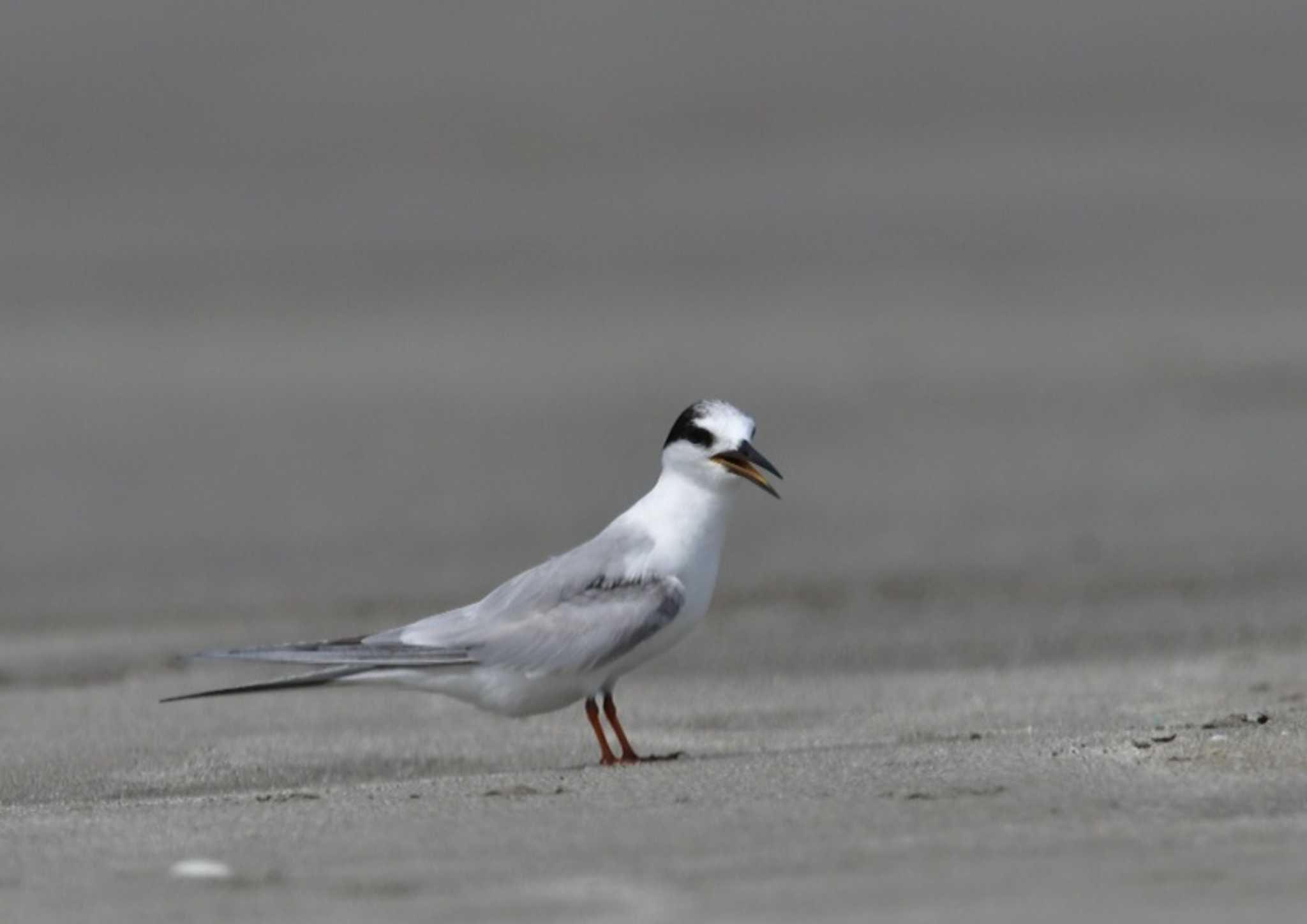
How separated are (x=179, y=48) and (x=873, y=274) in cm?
537

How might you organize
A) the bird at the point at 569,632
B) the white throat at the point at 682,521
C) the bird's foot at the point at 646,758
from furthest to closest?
the white throat at the point at 682,521
the bird at the point at 569,632
the bird's foot at the point at 646,758

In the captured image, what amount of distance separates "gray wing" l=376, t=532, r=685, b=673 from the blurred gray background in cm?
178

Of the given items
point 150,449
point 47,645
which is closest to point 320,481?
point 150,449

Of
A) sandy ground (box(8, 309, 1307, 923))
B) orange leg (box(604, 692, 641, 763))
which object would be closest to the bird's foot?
orange leg (box(604, 692, 641, 763))

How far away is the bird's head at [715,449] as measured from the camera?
19.5ft

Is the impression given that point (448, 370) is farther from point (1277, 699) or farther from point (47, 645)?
point (1277, 699)

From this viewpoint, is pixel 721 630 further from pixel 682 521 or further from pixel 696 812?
pixel 696 812

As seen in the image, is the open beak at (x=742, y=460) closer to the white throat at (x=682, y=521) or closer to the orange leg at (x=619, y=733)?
the white throat at (x=682, y=521)

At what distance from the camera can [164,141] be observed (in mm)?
16125

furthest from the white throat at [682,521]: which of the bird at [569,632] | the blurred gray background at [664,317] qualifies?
the blurred gray background at [664,317]

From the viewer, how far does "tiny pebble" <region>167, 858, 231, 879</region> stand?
3.89 metres

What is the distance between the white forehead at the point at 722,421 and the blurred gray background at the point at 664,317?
5.35ft

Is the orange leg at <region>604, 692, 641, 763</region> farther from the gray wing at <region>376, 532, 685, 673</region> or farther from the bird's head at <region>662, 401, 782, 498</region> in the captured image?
the bird's head at <region>662, 401, 782, 498</region>

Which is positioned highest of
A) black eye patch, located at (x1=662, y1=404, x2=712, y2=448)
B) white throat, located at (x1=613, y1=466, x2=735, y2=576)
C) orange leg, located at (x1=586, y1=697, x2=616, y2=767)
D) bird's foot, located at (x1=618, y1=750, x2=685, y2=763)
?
black eye patch, located at (x1=662, y1=404, x2=712, y2=448)
